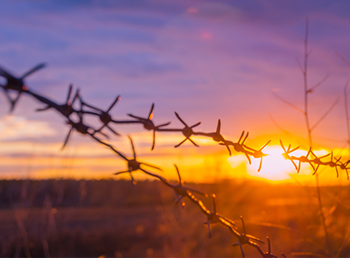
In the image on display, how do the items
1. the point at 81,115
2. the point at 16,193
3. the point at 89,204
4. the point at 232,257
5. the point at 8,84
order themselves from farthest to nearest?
the point at 89,204, the point at 16,193, the point at 232,257, the point at 81,115, the point at 8,84

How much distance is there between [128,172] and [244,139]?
493mm

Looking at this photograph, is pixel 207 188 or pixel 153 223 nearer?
pixel 207 188

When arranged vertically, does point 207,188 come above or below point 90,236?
above

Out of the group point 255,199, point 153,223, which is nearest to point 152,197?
point 255,199

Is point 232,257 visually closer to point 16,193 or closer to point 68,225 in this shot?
point 68,225

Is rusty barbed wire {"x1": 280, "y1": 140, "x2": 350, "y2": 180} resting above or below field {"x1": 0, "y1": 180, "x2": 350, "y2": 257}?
above

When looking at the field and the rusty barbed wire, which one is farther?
the field

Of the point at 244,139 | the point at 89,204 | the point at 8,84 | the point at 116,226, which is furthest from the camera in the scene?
the point at 89,204

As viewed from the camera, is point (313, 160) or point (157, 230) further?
point (157, 230)

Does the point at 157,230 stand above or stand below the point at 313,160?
below

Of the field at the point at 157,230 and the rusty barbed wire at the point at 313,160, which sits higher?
the rusty barbed wire at the point at 313,160

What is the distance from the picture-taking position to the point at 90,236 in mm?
10867

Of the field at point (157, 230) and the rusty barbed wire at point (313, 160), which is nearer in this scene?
the rusty barbed wire at point (313, 160)

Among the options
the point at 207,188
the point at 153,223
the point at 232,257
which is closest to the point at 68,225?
the point at 153,223
